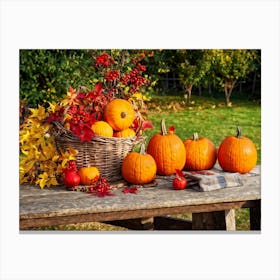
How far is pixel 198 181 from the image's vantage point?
2689 mm

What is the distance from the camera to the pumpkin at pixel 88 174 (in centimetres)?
269

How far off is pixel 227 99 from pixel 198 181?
13.5ft

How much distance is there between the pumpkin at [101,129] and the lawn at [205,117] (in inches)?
125

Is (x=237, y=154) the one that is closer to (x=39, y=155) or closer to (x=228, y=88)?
(x=39, y=155)

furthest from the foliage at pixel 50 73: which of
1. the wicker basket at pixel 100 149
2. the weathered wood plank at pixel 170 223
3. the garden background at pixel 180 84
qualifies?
the wicker basket at pixel 100 149

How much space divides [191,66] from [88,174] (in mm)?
3991

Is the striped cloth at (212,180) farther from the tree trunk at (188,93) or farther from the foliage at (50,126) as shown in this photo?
the tree trunk at (188,93)

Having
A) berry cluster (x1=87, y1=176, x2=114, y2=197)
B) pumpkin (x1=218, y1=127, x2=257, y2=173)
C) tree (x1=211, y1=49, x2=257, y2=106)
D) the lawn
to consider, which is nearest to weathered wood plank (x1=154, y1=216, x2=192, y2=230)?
pumpkin (x1=218, y1=127, x2=257, y2=173)

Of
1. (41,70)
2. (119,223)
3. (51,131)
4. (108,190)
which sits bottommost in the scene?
(119,223)

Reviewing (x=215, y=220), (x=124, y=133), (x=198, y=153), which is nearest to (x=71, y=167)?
(x=124, y=133)

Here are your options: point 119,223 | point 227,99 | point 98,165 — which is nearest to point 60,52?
point 119,223

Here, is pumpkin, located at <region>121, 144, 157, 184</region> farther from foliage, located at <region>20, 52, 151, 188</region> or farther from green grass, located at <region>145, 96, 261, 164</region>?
green grass, located at <region>145, 96, 261, 164</region>

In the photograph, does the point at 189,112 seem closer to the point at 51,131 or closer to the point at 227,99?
the point at 227,99

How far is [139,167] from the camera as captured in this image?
106 inches
